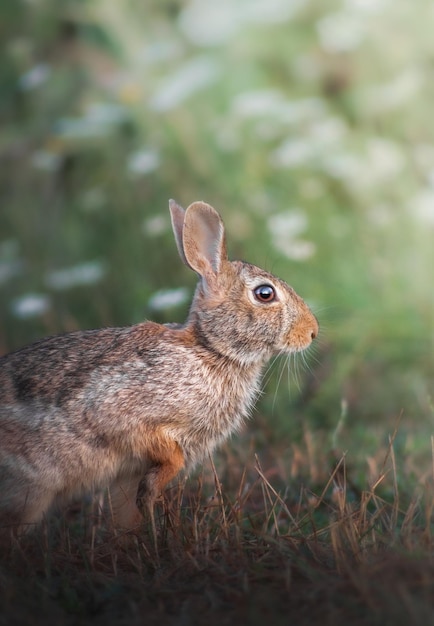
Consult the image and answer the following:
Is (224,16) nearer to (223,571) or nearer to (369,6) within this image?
(369,6)

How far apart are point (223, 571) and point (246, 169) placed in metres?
4.57

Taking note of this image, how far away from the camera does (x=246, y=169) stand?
7254mm

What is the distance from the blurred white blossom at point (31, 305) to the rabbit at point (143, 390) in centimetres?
A: 244

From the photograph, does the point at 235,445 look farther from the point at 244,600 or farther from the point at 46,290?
the point at 46,290

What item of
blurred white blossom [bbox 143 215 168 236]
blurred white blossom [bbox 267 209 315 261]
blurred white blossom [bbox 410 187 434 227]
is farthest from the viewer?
blurred white blossom [bbox 410 187 434 227]

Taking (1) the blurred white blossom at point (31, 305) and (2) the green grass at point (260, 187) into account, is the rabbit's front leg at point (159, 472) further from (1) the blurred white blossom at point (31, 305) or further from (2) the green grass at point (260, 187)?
(1) the blurred white blossom at point (31, 305)

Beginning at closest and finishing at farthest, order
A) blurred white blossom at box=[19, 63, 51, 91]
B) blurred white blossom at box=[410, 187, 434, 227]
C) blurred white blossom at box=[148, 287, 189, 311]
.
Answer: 1. blurred white blossom at box=[148, 287, 189, 311]
2. blurred white blossom at box=[410, 187, 434, 227]
3. blurred white blossom at box=[19, 63, 51, 91]

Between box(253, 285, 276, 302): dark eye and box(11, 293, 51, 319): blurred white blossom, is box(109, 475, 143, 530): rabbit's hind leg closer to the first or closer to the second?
box(253, 285, 276, 302): dark eye

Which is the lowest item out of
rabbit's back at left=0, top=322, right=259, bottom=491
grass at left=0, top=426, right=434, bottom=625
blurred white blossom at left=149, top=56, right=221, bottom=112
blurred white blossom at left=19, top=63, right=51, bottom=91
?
grass at left=0, top=426, right=434, bottom=625

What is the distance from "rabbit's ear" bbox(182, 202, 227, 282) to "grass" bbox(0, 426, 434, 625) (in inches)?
36.9

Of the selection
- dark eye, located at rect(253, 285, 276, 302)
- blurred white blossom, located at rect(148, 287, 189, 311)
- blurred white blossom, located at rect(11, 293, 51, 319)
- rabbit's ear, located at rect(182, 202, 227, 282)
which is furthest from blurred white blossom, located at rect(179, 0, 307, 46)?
dark eye, located at rect(253, 285, 276, 302)

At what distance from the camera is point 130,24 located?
26.2 feet

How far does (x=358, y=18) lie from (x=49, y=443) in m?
5.48

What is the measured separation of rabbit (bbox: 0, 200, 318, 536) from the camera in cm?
369
